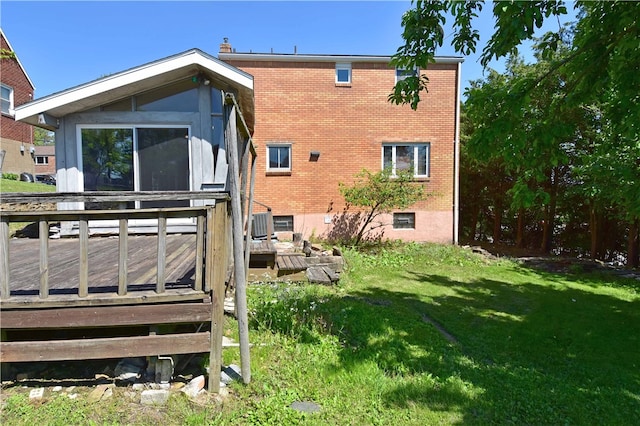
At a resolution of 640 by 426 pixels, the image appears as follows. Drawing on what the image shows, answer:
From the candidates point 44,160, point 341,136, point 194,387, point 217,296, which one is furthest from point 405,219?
point 44,160

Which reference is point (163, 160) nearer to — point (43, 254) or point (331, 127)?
point (43, 254)

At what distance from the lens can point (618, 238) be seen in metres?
12.3

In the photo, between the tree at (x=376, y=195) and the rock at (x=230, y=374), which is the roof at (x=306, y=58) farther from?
the rock at (x=230, y=374)

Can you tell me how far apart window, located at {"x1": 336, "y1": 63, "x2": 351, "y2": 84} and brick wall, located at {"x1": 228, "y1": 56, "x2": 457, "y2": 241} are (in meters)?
0.19

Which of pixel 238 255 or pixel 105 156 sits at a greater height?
pixel 105 156

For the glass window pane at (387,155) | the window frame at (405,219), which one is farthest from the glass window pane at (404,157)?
the window frame at (405,219)

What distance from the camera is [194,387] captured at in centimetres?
281

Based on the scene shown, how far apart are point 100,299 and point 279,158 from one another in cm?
895

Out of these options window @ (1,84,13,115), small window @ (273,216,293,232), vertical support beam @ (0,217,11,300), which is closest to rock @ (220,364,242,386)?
vertical support beam @ (0,217,11,300)

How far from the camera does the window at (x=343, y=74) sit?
37.0 feet

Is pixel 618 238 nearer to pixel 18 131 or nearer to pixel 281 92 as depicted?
pixel 281 92

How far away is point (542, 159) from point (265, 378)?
14.2ft

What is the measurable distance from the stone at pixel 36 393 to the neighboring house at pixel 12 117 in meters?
21.0

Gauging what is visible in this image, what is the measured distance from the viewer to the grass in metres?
2.66
